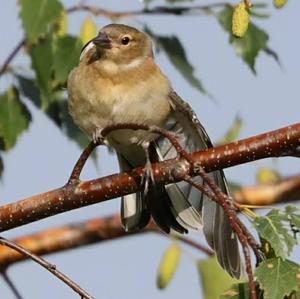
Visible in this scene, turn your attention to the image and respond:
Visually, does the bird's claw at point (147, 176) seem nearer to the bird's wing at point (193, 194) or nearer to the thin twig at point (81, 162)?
the thin twig at point (81, 162)

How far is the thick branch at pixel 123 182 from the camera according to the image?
126 inches

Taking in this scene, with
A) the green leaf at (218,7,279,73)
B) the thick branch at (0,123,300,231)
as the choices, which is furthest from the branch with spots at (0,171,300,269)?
the thick branch at (0,123,300,231)

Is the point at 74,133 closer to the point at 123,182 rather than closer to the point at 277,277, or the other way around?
the point at 123,182

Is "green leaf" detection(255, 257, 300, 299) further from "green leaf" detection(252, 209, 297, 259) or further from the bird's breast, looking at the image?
the bird's breast

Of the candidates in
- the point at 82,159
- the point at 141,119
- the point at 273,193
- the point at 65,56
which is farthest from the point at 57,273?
the point at 273,193

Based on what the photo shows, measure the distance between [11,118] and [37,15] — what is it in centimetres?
56

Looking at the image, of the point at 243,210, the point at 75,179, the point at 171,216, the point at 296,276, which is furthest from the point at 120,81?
the point at 296,276

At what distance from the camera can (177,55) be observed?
4523 millimetres

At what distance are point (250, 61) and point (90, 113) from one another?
61cm

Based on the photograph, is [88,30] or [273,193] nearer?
[88,30]

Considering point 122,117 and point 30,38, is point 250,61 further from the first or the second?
point 30,38

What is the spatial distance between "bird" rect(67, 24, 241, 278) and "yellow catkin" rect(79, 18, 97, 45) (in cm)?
3

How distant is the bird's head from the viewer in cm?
435

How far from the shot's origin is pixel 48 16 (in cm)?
396
